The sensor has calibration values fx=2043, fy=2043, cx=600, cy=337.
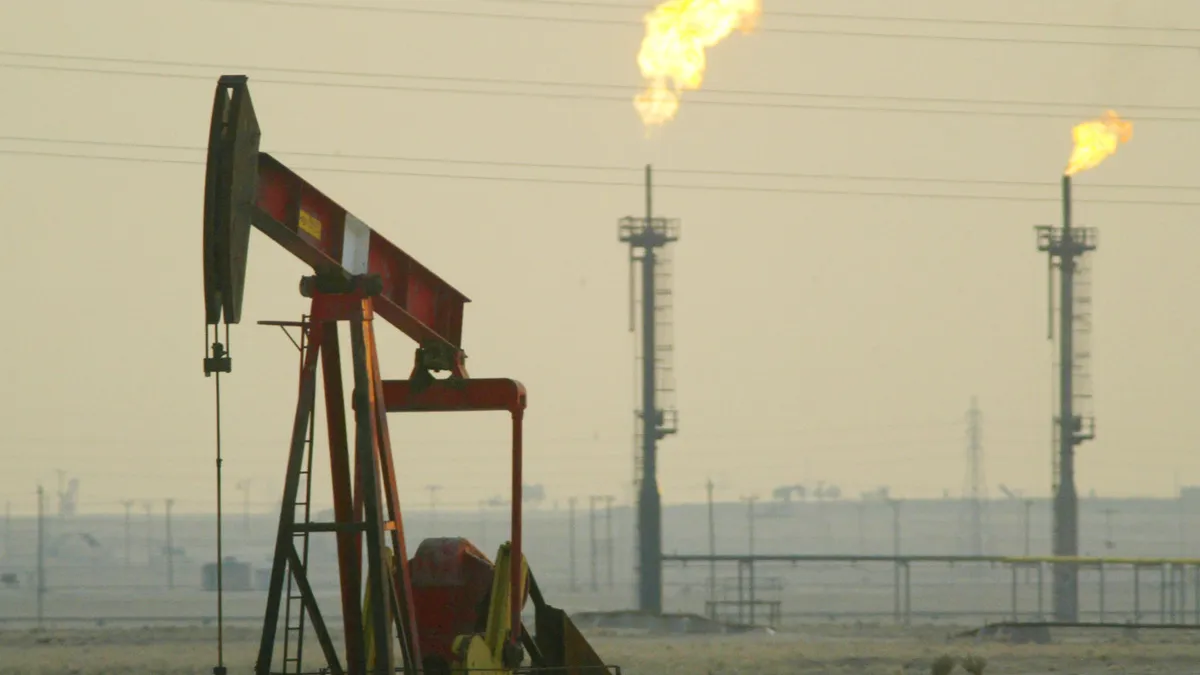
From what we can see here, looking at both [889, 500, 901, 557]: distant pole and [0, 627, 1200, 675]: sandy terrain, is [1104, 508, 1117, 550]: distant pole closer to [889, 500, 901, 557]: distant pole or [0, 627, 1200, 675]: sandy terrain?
[889, 500, 901, 557]: distant pole

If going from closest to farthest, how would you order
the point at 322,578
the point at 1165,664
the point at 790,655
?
1. the point at 1165,664
2. the point at 790,655
3. the point at 322,578

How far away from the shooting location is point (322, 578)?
4909 inches

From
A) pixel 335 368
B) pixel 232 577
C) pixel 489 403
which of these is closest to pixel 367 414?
pixel 335 368

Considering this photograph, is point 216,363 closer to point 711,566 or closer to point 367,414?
point 367,414

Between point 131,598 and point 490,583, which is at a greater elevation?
point 490,583

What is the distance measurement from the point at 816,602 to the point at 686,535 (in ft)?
352

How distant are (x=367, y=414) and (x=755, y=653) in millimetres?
19024

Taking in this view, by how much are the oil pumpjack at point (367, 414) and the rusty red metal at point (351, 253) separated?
1 centimetres

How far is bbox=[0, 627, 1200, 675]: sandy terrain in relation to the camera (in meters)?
27.4

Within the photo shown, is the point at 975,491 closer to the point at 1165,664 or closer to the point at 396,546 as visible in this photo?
the point at 1165,664

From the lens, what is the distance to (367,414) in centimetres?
1424

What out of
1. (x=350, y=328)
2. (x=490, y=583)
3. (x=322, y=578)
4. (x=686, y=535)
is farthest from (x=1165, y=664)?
(x=686, y=535)

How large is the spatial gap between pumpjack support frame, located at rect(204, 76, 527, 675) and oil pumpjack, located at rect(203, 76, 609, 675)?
0.04 ft

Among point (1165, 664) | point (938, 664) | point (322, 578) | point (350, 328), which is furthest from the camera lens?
point (322, 578)
